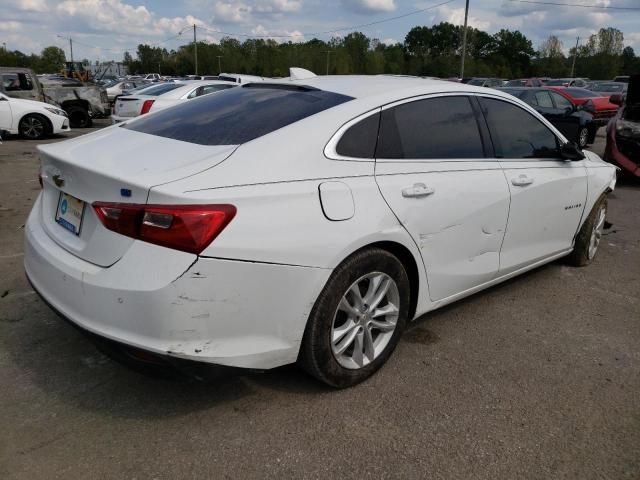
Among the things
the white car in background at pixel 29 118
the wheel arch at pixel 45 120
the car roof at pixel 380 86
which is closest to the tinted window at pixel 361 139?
the car roof at pixel 380 86

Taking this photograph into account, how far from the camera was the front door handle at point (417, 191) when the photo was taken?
2.90m

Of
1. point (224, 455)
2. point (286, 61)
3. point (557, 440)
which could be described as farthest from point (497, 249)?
point (286, 61)

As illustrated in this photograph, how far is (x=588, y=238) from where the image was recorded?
4.79m

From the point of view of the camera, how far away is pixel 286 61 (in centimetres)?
8988

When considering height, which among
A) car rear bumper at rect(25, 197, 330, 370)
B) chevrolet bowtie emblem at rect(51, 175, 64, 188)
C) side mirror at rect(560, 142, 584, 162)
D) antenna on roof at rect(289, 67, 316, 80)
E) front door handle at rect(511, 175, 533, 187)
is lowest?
car rear bumper at rect(25, 197, 330, 370)

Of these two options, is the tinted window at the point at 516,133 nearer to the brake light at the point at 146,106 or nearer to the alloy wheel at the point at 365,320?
the alloy wheel at the point at 365,320

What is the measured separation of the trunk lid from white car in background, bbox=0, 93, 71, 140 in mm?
11926

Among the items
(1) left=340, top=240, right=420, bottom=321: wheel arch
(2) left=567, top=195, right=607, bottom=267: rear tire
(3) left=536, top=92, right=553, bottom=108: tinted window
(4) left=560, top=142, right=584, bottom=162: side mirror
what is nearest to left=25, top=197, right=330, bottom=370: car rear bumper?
(1) left=340, top=240, right=420, bottom=321: wheel arch

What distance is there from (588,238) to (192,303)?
3811 millimetres

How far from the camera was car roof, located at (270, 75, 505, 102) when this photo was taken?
10.1ft

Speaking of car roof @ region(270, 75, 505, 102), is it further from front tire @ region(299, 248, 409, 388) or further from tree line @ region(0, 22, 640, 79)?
tree line @ region(0, 22, 640, 79)

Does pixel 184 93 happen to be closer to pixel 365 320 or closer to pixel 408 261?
pixel 408 261

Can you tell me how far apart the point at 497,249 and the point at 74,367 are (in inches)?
104

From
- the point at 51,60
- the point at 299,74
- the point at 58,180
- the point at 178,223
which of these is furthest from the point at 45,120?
the point at 51,60
